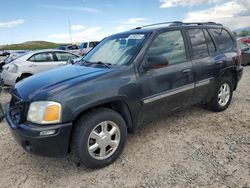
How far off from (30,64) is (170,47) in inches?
228

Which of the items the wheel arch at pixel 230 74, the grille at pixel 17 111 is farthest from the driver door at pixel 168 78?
the grille at pixel 17 111

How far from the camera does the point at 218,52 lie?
444 cm

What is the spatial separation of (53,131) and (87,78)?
77cm

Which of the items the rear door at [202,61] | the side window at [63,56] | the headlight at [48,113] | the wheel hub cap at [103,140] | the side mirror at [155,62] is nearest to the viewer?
the headlight at [48,113]

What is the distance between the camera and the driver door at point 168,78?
3.33 m

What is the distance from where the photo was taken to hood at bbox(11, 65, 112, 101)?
2736mm

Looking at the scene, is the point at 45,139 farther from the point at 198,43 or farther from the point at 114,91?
the point at 198,43

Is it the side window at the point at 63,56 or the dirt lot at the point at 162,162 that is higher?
the side window at the point at 63,56

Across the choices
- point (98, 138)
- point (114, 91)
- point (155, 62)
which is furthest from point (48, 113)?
point (155, 62)

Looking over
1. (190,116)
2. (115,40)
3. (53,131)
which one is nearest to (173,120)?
(190,116)

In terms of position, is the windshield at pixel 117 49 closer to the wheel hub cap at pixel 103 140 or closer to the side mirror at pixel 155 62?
the side mirror at pixel 155 62

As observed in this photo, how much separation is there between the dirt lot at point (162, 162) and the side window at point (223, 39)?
1.48 m

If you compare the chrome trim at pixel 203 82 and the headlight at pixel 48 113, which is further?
the chrome trim at pixel 203 82

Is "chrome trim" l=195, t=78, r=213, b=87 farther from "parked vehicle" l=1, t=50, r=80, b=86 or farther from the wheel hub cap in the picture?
"parked vehicle" l=1, t=50, r=80, b=86
